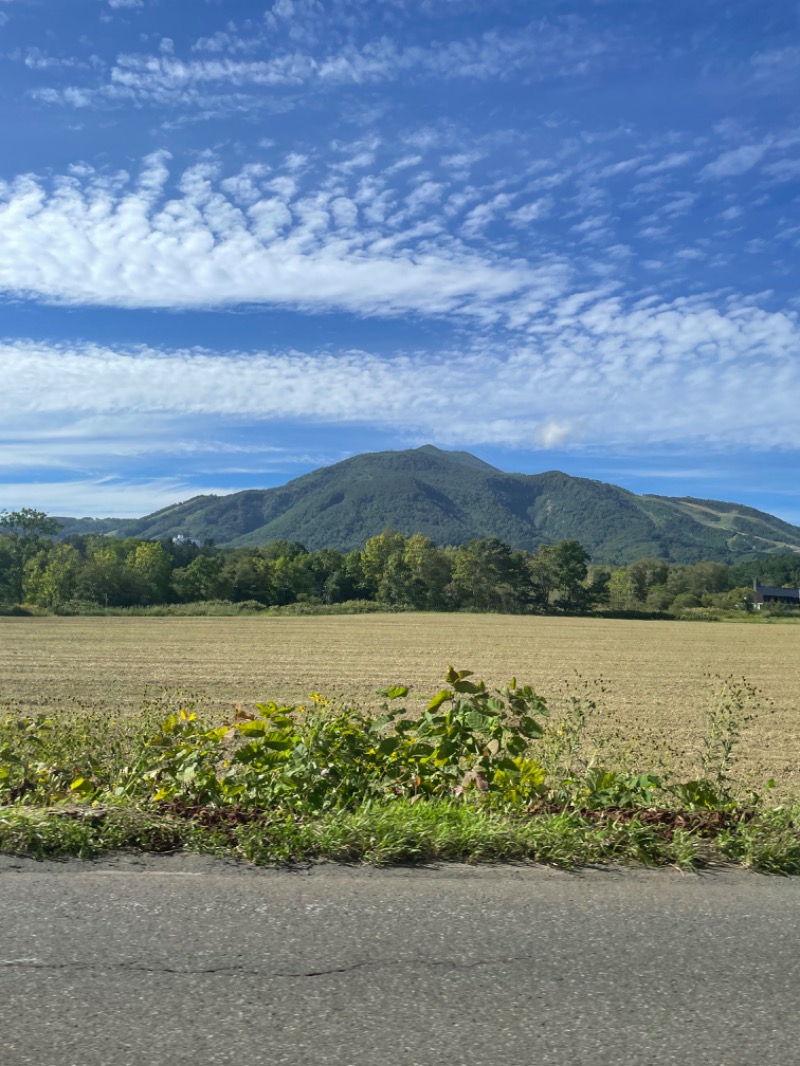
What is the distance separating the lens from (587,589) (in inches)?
4080

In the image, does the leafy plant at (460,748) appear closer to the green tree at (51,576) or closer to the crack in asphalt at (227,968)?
the crack in asphalt at (227,968)

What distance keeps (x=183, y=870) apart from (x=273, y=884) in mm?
457


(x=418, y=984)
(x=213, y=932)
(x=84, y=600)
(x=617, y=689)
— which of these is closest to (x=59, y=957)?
(x=213, y=932)

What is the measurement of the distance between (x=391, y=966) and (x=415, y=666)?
108 feet

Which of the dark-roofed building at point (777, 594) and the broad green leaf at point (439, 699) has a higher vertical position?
the dark-roofed building at point (777, 594)

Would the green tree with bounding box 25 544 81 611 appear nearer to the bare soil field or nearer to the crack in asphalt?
the bare soil field

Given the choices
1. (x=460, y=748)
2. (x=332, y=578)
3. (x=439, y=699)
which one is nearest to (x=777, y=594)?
(x=332, y=578)

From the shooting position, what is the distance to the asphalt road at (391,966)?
7.83ft

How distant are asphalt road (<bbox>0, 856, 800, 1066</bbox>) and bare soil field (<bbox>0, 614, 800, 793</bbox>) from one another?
2.66 metres

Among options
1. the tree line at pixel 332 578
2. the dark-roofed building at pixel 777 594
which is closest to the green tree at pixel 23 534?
the tree line at pixel 332 578

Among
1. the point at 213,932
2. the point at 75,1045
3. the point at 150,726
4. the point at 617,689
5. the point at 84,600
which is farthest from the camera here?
the point at 84,600

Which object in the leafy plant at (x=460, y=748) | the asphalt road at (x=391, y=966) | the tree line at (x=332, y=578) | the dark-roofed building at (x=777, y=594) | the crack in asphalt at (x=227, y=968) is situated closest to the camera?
the asphalt road at (x=391, y=966)

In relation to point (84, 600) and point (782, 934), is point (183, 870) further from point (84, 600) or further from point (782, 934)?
point (84, 600)

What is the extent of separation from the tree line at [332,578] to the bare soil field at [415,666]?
21.0 metres
